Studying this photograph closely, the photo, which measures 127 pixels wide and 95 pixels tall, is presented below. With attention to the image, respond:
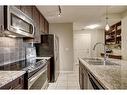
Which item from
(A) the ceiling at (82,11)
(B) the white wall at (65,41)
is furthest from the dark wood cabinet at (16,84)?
(B) the white wall at (65,41)

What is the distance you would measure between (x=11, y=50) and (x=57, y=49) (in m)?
3.17

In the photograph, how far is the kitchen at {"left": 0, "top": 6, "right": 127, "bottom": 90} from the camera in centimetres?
197

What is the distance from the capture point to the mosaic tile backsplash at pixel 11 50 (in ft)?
9.57

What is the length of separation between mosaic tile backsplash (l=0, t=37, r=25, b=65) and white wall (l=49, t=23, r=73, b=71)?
3410 mm

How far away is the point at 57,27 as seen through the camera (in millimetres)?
7520

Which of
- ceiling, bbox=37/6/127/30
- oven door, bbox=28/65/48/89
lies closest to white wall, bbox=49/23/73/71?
ceiling, bbox=37/6/127/30

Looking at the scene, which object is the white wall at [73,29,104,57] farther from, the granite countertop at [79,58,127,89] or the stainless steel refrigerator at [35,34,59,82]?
the granite countertop at [79,58,127,89]

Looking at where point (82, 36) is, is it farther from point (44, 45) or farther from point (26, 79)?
point (26, 79)

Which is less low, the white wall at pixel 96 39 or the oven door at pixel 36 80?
the white wall at pixel 96 39

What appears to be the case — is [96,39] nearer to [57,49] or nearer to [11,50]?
[57,49]

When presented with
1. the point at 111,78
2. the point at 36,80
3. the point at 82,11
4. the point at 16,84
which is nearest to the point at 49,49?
the point at 82,11

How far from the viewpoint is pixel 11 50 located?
132 inches

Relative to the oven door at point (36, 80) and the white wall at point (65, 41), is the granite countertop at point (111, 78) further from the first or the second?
the white wall at point (65, 41)

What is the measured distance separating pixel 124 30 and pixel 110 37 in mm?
4687
